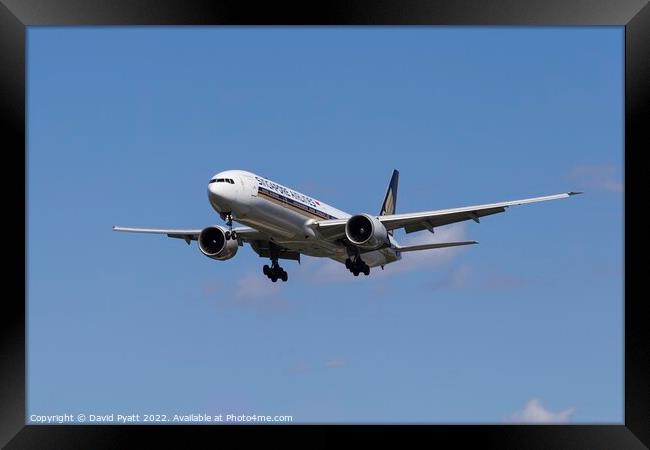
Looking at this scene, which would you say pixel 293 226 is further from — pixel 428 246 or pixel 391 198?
pixel 391 198

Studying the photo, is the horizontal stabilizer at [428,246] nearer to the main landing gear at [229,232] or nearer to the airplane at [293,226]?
the airplane at [293,226]

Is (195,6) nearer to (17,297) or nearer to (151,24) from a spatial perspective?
(151,24)

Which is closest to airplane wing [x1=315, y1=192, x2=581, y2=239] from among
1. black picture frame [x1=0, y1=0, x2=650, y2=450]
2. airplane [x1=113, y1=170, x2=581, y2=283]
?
airplane [x1=113, y1=170, x2=581, y2=283]

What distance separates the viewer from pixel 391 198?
149 feet

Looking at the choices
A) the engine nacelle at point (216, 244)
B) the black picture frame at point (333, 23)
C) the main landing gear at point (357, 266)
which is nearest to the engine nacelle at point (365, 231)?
the main landing gear at point (357, 266)

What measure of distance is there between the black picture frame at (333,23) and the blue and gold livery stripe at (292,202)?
51.5 feet

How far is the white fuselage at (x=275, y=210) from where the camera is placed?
30.6 metres

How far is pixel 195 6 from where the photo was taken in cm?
1520

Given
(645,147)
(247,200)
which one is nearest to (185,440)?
(645,147)

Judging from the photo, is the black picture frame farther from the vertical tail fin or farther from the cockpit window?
the vertical tail fin

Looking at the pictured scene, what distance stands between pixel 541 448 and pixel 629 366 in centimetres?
206

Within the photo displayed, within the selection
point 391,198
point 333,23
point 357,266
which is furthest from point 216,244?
point 333,23

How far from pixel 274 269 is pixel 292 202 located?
15.1 ft

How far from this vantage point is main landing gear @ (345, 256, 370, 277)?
3484cm
